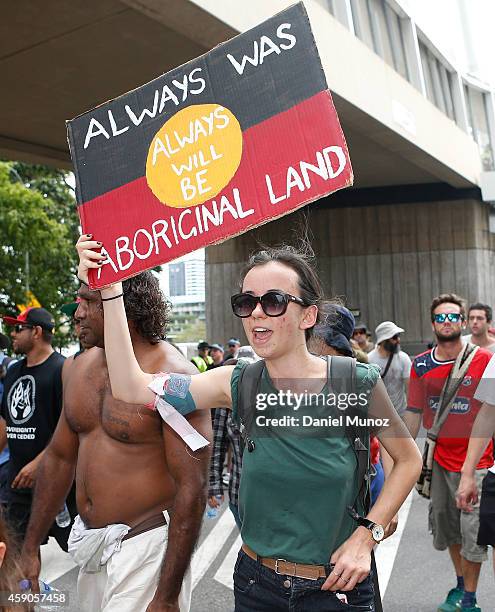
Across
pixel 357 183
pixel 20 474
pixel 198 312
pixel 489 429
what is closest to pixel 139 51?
pixel 20 474

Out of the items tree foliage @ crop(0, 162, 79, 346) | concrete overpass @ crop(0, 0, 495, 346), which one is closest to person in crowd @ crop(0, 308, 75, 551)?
concrete overpass @ crop(0, 0, 495, 346)

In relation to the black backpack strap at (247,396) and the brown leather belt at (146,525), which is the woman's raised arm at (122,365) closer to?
the black backpack strap at (247,396)

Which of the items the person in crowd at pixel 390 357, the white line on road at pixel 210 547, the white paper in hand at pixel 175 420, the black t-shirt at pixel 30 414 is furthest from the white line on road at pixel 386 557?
the white paper in hand at pixel 175 420

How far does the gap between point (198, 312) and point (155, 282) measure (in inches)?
1192

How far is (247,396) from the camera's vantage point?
3072 millimetres

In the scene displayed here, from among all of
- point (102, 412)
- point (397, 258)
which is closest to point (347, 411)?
point (102, 412)

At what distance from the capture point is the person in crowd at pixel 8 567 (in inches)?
82.5

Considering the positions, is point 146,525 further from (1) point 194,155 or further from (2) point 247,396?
(1) point 194,155

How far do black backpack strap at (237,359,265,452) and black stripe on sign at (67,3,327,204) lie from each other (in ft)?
2.56

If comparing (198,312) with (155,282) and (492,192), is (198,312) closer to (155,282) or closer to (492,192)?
(492,192)

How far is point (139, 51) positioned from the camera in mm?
14500

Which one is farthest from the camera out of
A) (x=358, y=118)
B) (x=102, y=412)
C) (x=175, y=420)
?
(x=358, y=118)

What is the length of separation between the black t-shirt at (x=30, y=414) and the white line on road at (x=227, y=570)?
4.94 feet

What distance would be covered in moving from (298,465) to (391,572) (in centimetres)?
465
